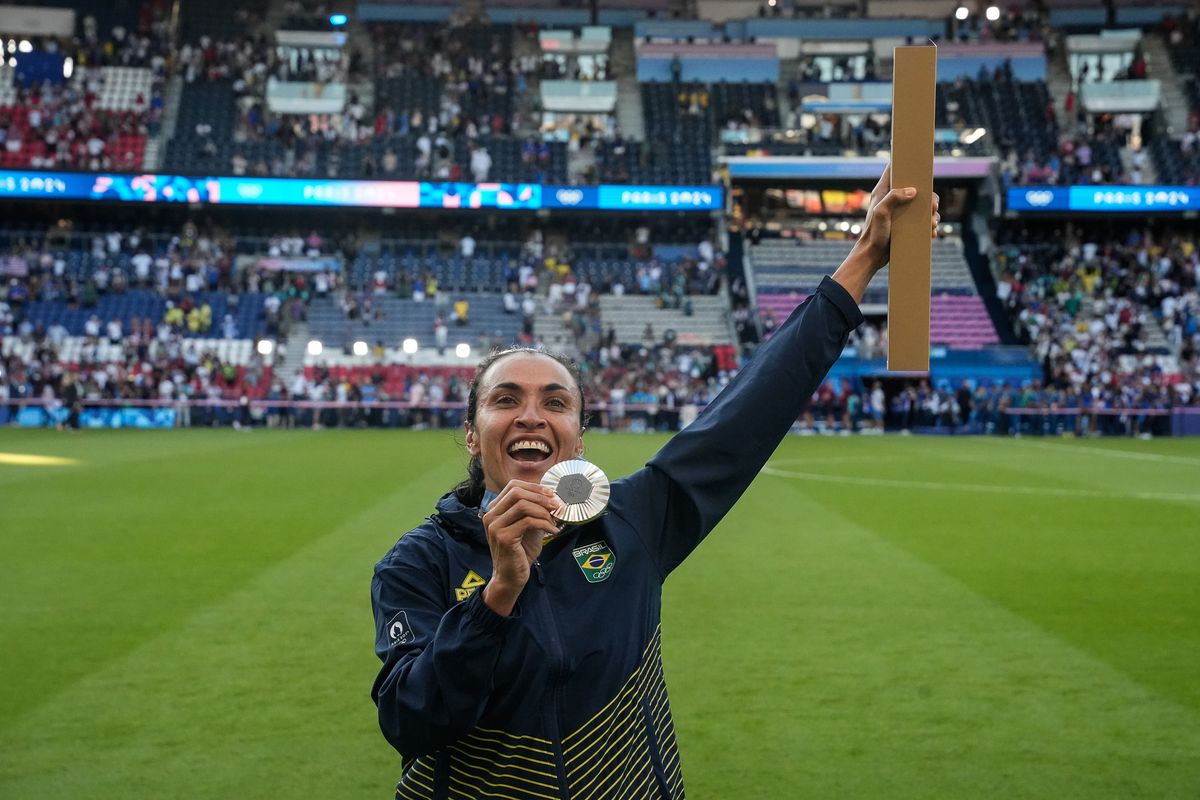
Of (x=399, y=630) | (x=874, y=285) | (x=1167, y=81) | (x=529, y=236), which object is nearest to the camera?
(x=399, y=630)

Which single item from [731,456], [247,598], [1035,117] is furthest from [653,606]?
[1035,117]

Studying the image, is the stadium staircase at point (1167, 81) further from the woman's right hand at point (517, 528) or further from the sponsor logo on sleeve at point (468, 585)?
the woman's right hand at point (517, 528)

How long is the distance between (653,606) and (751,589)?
755cm

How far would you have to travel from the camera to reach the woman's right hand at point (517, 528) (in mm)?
2295

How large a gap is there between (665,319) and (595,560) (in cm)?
4153

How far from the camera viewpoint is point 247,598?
9.73 meters

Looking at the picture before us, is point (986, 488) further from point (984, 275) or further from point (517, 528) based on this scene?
point (984, 275)

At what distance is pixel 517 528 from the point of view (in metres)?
2.30

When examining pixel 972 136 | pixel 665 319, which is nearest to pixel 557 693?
pixel 665 319

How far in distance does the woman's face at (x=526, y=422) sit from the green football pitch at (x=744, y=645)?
314 cm

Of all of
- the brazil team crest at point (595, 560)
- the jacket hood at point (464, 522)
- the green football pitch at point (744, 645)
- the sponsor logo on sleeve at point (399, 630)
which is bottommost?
the green football pitch at point (744, 645)

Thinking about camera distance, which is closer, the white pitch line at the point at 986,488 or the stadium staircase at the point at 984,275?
the white pitch line at the point at 986,488

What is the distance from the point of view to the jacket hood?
9.08 ft

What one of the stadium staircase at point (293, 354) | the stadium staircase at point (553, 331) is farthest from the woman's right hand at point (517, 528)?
the stadium staircase at point (553, 331)
